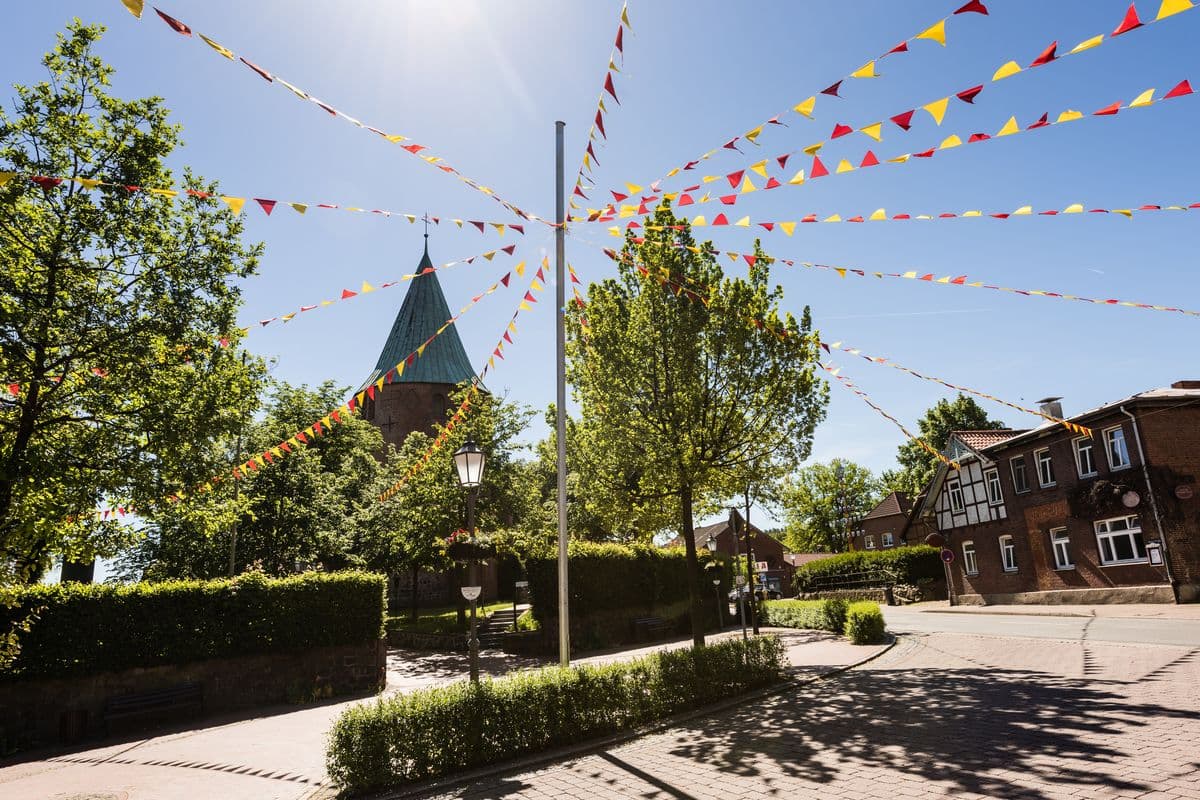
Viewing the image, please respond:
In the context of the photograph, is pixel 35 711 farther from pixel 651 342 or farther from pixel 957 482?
pixel 957 482

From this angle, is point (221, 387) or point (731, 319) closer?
point (221, 387)

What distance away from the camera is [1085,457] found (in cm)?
2581

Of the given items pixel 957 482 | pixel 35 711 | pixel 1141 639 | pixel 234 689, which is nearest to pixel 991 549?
pixel 957 482

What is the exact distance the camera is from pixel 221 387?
1330cm

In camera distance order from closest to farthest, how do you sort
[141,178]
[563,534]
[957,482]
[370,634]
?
[563,534], [141,178], [370,634], [957,482]

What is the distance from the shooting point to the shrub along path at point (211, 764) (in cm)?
859

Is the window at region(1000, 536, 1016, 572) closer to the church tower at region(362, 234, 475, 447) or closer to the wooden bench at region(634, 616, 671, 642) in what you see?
the wooden bench at region(634, 616, 671, 642)

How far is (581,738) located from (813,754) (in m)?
3.25

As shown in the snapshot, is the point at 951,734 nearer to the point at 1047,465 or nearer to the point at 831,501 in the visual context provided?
the point at 1047,465

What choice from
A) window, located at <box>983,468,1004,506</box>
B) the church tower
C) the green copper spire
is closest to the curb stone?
window, located at <box>983,468,1004,506</box>

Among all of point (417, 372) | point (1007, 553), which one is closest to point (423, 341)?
point (417, 372)

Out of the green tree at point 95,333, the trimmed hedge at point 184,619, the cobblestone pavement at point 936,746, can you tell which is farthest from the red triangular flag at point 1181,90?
the trimmed hedge at point 184,619

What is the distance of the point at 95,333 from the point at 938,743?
14475 millimetres

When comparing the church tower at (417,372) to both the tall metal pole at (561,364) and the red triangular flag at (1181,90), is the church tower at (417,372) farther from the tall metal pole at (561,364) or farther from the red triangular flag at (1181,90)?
the red triangular flag at (1181,90)
